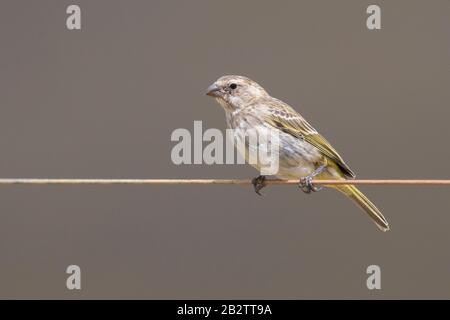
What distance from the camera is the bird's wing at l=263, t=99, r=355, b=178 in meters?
4.82

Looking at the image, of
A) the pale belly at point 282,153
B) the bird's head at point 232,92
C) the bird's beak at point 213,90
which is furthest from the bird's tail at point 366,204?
the bird's beak at point 213,90

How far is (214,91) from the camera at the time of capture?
493cm

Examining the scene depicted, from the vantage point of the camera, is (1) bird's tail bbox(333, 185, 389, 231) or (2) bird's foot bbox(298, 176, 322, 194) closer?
(2) bird's foot bbox(298, 176, 322, 194)

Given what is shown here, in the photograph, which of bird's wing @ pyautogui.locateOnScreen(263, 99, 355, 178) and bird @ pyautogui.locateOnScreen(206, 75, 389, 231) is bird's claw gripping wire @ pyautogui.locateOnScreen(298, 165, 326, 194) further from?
bird's wing @ pyautogui.locateOnScreen(263, 99, 355, 178)

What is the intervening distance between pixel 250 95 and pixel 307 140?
1.59 feet

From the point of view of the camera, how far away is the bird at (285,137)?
15.5 feet

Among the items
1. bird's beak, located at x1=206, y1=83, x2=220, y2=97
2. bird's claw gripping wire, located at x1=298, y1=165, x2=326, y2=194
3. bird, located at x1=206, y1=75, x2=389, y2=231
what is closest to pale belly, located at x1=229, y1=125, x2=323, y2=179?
bird, located at x1=206, y1=75, x2=389, y2=231

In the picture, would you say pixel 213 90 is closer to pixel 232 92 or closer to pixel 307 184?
pixel 232 92

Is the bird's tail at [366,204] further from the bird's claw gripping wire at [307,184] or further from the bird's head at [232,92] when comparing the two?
the bird's head at [232,92]

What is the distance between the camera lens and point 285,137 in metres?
4.77

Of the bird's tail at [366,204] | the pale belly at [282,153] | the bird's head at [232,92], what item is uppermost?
the bird's head at [232,92]

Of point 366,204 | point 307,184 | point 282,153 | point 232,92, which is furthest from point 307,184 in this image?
point 232,92

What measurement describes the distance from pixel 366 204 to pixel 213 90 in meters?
1.23

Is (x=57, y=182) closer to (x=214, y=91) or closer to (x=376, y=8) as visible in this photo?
(x=214, y=91)
